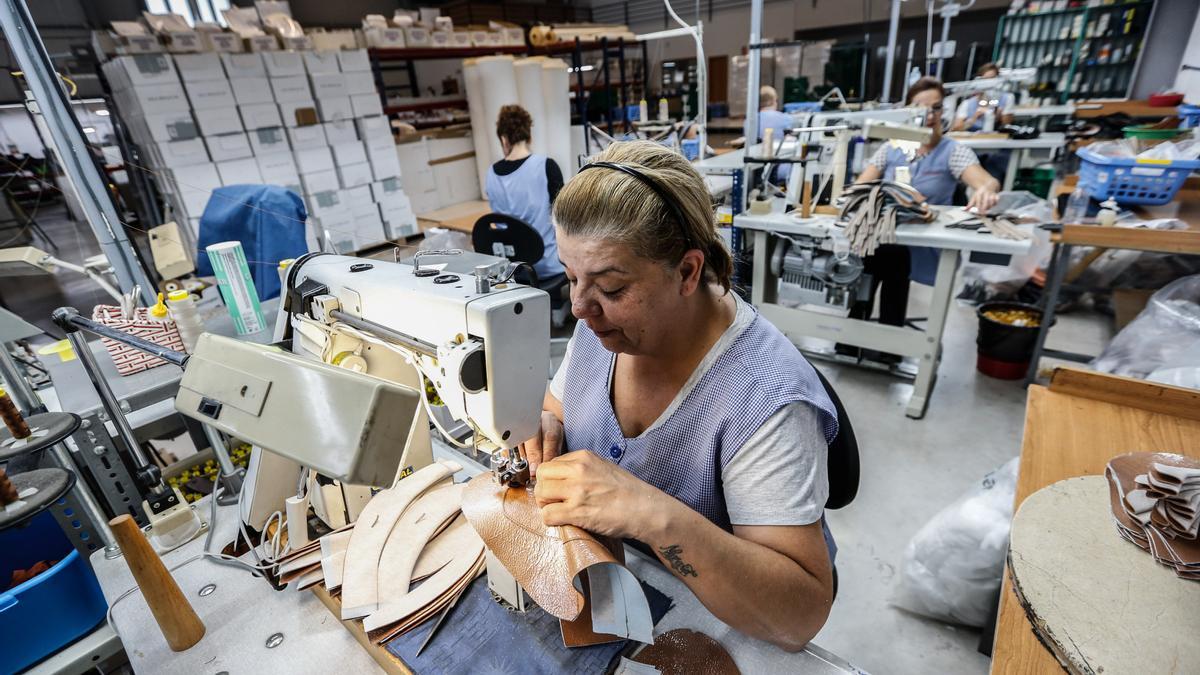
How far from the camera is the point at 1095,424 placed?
130 cm

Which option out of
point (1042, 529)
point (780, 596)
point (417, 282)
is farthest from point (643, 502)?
point (1042, 529)

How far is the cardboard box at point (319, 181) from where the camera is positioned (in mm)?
4364

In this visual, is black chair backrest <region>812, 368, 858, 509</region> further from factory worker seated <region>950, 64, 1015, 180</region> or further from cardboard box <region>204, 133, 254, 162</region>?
factory worker seated <region>950, 64, 1015, 180</region>

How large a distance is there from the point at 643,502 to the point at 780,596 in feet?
0.78

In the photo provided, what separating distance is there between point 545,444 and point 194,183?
162 inches

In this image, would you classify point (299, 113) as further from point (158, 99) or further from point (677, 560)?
point (677, 560)

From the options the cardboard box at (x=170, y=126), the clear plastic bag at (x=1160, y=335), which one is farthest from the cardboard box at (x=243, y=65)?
the clear plastic bag at (x=1160, y=335)

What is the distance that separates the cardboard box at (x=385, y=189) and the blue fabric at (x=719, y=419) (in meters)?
4.53

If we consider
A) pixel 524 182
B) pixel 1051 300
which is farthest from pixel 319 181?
pixel 1051 300

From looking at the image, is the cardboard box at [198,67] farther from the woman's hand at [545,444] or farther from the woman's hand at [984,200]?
the woman's hand at [984,200]

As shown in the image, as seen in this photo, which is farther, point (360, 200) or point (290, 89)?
point (360, 200)

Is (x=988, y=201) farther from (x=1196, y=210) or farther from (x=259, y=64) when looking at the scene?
(x=259, y=64)

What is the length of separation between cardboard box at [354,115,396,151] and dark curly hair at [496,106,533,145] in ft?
5.91

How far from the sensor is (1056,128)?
5996 mm
